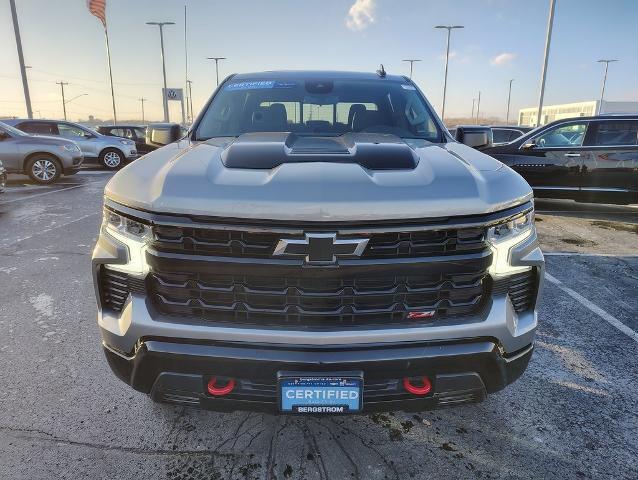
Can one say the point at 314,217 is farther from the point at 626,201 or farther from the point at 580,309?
the point at 626,201

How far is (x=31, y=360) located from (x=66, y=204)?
6732 mm

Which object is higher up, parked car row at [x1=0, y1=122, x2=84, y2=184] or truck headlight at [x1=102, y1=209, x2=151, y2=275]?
truck headlight at [x1=102, y1=209, x2=151, y2=275]

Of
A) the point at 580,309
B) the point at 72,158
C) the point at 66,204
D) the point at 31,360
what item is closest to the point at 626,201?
the point at 580,309

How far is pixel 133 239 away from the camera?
1.81 m

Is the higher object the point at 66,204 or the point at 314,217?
the point at 314,217

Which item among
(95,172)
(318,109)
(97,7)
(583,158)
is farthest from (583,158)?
(97,7)

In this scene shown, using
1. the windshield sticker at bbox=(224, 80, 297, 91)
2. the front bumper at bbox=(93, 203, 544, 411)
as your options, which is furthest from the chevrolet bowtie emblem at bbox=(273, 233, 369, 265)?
the windshield sticker at bbox=(224, 80, 297, 91)

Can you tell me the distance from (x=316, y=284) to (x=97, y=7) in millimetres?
28660

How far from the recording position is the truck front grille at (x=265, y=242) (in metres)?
1.69

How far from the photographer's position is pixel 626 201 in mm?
7688

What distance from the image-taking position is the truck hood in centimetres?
164

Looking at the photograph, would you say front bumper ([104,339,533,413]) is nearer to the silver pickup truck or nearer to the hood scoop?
the silver pickup truck

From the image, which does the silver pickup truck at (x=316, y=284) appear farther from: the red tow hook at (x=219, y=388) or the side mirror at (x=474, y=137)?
the side mirror at (x=474, y=137)

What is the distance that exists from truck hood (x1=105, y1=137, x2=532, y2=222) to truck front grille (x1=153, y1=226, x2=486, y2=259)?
8 cm
